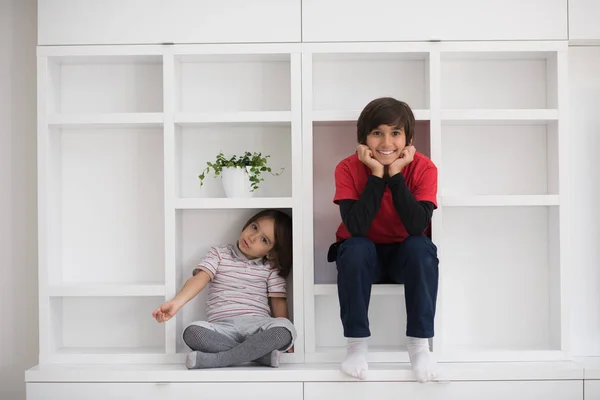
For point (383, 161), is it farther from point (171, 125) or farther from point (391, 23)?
point (171, 125)

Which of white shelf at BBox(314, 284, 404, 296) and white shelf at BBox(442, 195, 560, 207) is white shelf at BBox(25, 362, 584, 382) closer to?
white shelf at BBox(314, 284, 404, 296)

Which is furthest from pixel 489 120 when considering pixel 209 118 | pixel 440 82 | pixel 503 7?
pixel 209 118

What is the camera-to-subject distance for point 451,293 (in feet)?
7.57

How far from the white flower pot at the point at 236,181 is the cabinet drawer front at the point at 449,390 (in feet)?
2.24

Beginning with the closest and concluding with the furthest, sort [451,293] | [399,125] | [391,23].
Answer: [399,125] → [391,23] → [451,293]

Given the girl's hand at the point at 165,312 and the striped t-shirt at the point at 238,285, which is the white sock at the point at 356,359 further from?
the girl's hand at the point at 165,312

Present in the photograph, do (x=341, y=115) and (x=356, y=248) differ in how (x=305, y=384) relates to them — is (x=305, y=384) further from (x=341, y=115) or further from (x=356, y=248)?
(x=341, y=115)

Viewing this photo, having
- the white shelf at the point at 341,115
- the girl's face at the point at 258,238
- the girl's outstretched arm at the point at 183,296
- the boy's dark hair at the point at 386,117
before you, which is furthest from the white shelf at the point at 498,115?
the girl's outstretched arm at the point at 183,296

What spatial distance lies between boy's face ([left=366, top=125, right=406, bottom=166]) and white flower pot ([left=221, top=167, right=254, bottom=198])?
1.50 ft

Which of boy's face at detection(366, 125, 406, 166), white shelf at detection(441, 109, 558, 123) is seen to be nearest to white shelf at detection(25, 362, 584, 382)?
boy's face at detection(366, 125, 406, 166)

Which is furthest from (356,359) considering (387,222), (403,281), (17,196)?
(17,196)

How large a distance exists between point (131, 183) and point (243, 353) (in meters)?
0.78

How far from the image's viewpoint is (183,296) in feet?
6.83

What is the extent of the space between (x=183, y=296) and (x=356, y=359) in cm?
61
